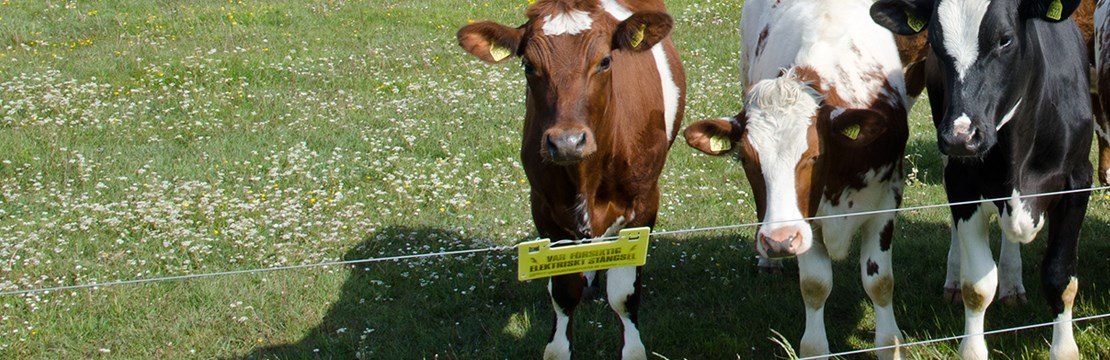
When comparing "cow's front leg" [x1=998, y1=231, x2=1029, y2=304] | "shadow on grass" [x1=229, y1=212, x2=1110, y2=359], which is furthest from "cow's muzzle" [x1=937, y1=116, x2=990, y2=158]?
"cow's front leg" [x1=998, y1=231, x2=1029, y2=304]

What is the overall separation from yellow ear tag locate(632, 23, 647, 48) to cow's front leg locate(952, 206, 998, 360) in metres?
1.85

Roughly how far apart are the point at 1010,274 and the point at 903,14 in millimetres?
2159

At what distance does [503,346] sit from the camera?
650 centimetres

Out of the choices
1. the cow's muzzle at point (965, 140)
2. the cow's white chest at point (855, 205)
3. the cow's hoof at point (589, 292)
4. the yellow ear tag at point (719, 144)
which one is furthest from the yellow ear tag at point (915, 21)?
the cow's hoof at point (589, 292)

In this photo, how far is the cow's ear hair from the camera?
17.7 ft

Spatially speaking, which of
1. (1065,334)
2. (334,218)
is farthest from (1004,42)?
(334,218)

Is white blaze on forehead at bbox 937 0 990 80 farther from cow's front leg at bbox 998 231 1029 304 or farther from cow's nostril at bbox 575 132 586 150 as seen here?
cow's front leg at bbox 998 231 1029 304

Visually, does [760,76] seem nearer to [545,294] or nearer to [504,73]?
[545,294]

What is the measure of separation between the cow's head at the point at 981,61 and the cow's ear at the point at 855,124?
40 cm

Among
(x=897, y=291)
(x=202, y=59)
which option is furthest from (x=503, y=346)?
(x=202, y=59)

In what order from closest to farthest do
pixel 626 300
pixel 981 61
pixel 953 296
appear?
pixel 981 61, pixel 626 300, pixel 953 296

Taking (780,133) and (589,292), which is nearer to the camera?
(780,133)

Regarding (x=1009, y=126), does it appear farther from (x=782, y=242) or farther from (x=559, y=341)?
(x=559, y=341)

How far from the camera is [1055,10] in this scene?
200 inches
